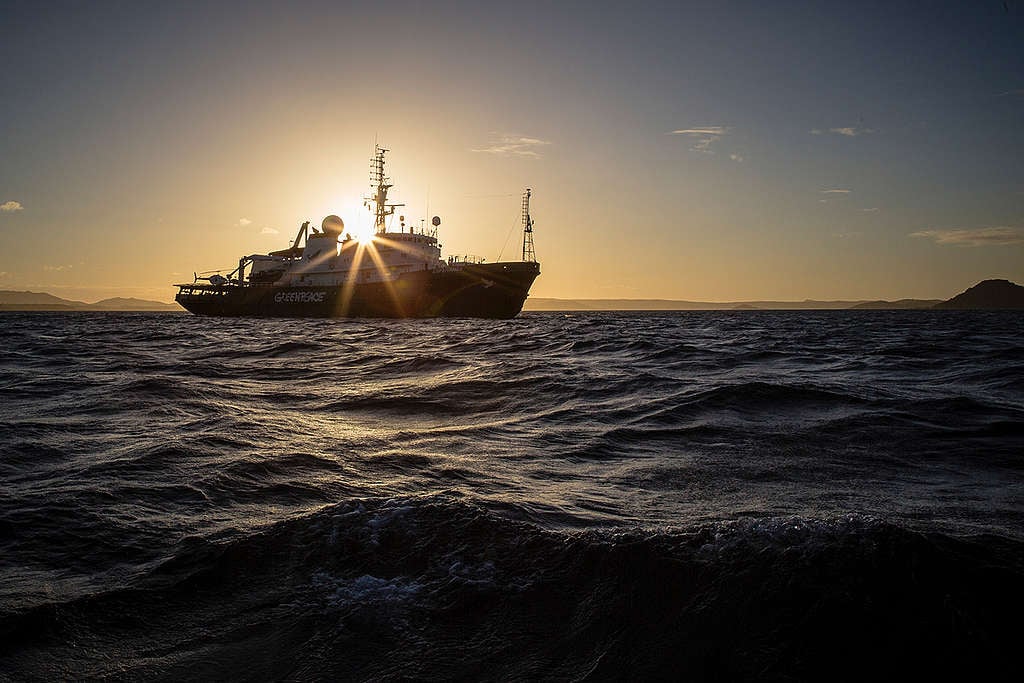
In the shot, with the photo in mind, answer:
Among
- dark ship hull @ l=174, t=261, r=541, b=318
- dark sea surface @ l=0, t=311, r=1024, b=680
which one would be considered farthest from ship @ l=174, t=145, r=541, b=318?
dark sea surface @ l=0, t=311, r=1024, b=680

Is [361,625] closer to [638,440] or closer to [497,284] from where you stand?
[638,440]

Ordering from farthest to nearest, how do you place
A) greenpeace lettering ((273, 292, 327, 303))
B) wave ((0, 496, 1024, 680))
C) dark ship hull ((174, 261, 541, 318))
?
greenpeace lettering ((273, 292, 327, 303)), dark ship hull ((174, 261, 541, 318)), wave ((0, 496, 1024, 680))

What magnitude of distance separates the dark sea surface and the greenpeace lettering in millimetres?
48370

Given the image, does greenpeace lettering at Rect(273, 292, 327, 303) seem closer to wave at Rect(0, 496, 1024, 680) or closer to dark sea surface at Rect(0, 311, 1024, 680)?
dark sea surface at Rect(0, 311, 1024, 680)

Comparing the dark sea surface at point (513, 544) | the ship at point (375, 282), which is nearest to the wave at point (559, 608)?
the dark sea surface at point (513, 544)

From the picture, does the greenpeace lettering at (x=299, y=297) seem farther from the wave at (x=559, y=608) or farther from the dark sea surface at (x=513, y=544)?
the wave at (x=559, y=608)

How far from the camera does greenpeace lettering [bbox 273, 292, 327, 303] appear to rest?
55.1 m

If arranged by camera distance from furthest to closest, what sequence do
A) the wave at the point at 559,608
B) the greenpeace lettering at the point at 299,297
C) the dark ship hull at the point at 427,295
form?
the greenpeace lettering at the point at 299,297 < the dark ship hull at the point at 427,295 < the wave at the point at 559,608

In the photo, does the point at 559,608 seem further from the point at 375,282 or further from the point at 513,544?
the point at 375,282

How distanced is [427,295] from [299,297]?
14372 mm

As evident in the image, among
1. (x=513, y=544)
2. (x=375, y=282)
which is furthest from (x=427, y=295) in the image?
(x=513, y=544)

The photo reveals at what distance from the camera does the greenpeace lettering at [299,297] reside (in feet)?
181

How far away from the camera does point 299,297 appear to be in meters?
56.5

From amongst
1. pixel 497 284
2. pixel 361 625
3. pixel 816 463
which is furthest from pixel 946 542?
pixel 497 284
